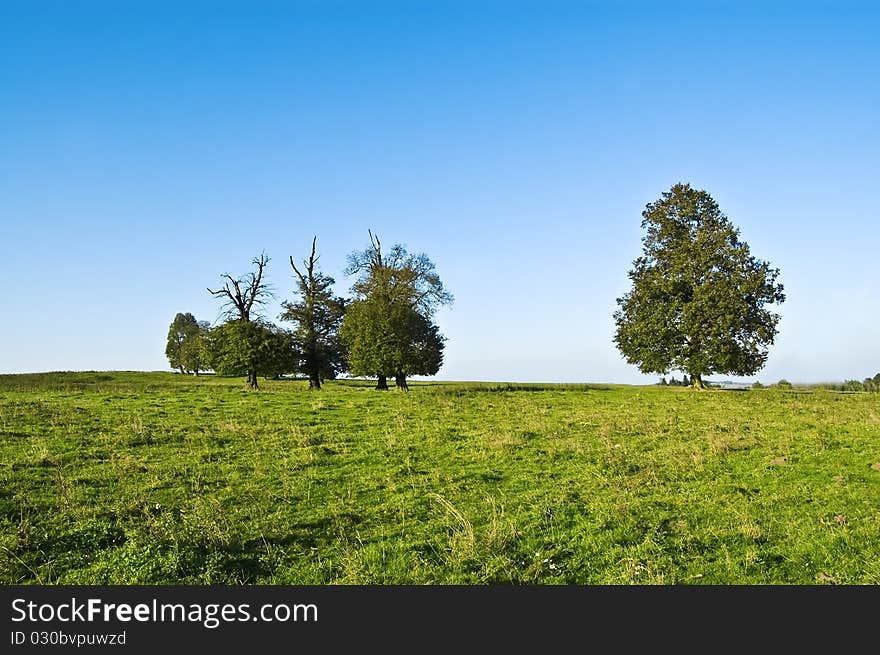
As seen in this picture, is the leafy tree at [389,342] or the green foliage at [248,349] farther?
the leafy tree at [389,342]

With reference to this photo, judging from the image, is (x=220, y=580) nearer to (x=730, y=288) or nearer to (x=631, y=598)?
(x=631, y=598)

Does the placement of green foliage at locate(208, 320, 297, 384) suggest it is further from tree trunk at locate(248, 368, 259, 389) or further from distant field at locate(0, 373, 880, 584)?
distant field at locate(0, 373, 880, 584)

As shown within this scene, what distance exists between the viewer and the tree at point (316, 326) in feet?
177

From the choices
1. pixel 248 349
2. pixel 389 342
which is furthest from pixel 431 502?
pixel 248 349

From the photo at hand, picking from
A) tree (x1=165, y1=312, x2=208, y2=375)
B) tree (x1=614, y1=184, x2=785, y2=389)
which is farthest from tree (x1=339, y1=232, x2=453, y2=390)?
tree (x1=165, y1=312, x2=208, y2=375)

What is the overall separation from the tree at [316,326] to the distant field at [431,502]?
106ft

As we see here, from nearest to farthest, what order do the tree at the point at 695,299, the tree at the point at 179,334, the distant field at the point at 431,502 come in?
the distant field at the point at 431,502 < the tree at the point at 695,299 < the tree at the point at 179,334

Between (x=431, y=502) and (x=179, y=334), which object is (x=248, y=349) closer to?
(x=431, y=502)

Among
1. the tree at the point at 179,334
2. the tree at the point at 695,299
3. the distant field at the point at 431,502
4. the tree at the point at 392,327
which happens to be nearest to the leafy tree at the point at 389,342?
the tree at the point at 392,327

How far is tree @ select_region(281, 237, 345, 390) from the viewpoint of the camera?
53.9 meters

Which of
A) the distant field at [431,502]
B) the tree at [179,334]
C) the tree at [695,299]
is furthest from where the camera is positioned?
the tree at [179,334]

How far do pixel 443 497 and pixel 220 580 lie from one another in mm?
4874

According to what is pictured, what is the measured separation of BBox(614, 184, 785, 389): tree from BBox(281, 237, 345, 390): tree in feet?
85.6

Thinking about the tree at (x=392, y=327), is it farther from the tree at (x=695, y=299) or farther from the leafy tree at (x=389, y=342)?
the tree at (x=695, y=299)
